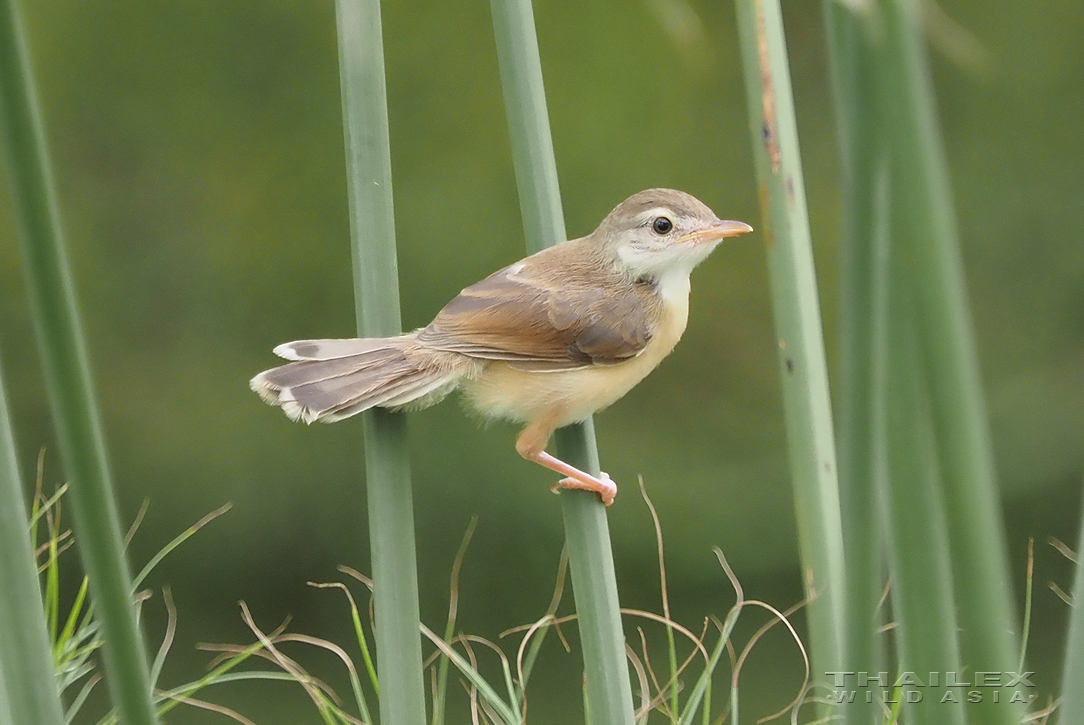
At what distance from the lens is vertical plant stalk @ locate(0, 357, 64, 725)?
502 mm

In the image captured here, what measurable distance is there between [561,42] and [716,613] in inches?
51.5

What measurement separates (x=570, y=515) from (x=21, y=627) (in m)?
0.41

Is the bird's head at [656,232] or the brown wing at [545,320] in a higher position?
the bird's head at [656,232]

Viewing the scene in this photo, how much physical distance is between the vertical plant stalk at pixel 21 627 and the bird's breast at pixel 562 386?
0.62 m

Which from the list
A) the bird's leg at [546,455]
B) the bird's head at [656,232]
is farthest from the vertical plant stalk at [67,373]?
the bird's head at [656,232]

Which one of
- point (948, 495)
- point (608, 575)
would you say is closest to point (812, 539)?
point (608, 575)

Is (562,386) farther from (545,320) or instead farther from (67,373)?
(67,373)

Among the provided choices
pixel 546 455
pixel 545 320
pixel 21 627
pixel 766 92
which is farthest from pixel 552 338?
pixel 21 627

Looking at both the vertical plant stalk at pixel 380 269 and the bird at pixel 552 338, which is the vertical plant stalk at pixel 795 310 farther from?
the vertical plant stalk at pixel 380 269

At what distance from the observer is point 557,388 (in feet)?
3.64

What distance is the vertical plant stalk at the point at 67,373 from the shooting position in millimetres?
411

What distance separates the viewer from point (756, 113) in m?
0.87

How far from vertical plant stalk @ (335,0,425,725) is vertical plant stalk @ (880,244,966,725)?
36 centimetres

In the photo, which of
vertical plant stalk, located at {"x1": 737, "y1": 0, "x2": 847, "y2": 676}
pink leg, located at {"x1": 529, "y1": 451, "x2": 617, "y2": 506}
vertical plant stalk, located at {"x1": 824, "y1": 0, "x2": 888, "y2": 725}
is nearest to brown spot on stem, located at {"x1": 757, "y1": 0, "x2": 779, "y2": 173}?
vertical plant stalk, located at {"x1": 737, "y1": 0, "x2": 847, "y2": 676}
